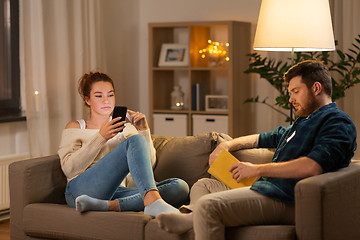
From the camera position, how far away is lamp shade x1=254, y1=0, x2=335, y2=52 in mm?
3082

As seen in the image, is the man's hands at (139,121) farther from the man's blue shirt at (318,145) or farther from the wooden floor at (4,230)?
the wooden floor at (4,230)

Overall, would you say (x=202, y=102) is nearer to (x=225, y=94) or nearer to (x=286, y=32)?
(x=225, y=94)

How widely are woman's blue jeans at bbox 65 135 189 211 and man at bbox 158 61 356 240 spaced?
15.8 inches

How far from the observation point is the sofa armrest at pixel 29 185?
9.83 ft

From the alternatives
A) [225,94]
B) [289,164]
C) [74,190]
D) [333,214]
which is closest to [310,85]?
[289,164]

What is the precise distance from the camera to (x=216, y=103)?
5277 millimetres

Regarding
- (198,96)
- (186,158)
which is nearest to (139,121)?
(186,158)

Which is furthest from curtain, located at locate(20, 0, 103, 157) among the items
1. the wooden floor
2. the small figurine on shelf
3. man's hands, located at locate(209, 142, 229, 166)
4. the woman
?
man's hands, located at locate(209, 142, 229, 166)

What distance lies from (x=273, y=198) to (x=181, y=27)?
3394mm

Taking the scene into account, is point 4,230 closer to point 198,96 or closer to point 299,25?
point 198,96

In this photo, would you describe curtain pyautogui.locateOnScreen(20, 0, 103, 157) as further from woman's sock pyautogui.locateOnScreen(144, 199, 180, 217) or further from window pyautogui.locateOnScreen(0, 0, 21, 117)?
woman's sock pyautogui.locateOnScreen(144, 199, 180, 217)

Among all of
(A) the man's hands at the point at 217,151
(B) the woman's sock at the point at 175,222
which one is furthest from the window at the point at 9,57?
(B) the woman's sock at the point at 175,222

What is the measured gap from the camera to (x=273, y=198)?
7.96ft

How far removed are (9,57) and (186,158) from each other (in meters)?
1.94
